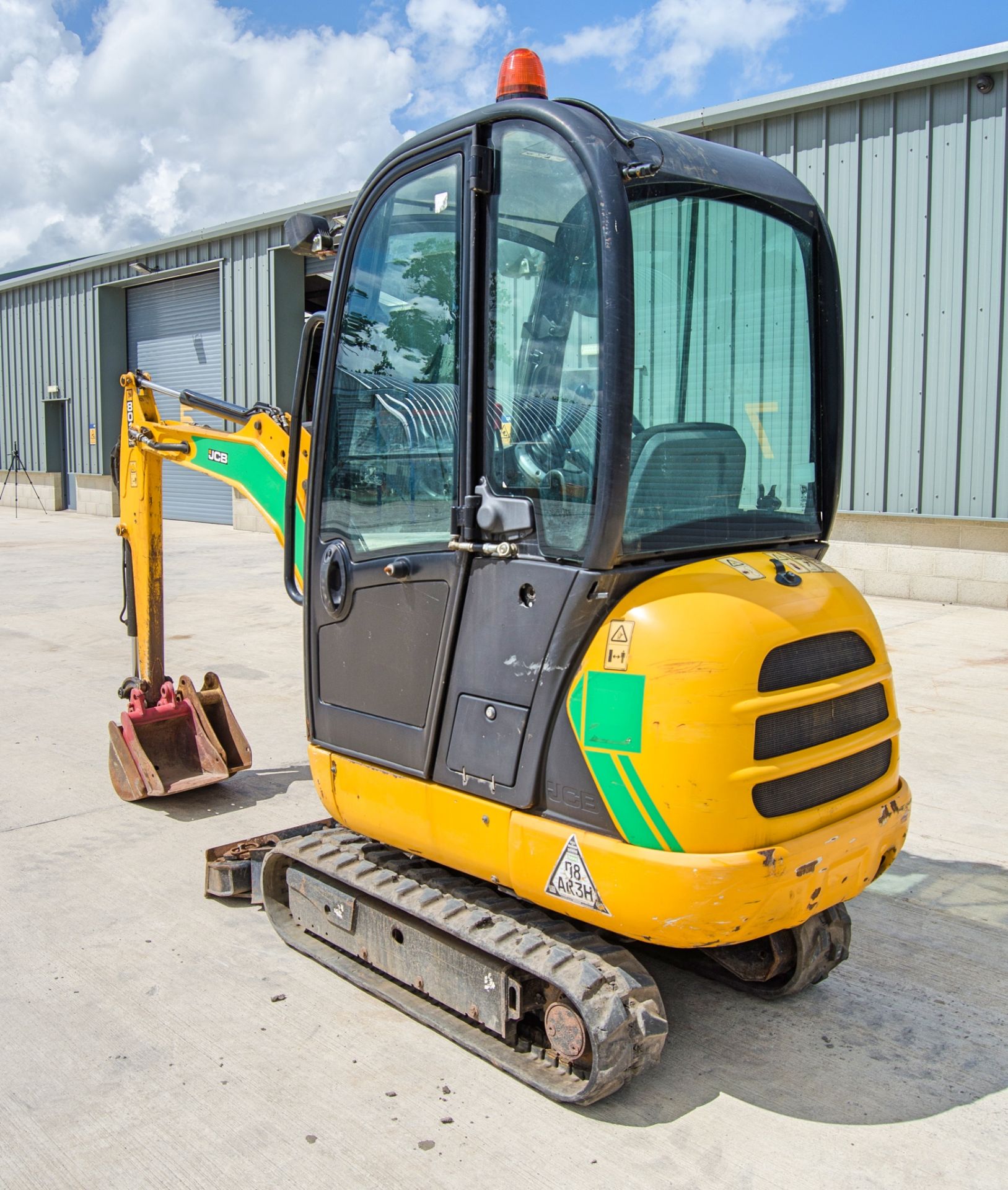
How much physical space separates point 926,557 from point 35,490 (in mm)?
22444

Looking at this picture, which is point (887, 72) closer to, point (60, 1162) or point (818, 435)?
point (818, 435)

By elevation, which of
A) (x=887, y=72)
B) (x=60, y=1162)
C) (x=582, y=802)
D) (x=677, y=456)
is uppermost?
(x=887, y=72)

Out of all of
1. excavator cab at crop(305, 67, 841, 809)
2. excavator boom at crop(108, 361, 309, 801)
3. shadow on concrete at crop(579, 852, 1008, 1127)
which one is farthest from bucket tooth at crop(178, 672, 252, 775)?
shadow on concrete at crop(579, 852, 1008, 1127)

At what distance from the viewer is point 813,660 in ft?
9.45

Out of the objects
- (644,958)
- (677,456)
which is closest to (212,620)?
(644,958)

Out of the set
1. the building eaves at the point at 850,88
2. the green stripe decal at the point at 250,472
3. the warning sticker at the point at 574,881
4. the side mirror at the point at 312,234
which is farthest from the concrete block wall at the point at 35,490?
the warning sticker at the point at 574,881

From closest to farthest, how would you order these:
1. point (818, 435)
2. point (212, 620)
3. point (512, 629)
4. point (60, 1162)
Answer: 1. point (60, 1162)
2. point (512, 629)
3. point (818, 435)
4. point (212, 620)

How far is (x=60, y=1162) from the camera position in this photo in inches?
107

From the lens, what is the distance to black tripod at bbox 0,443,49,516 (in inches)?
1053

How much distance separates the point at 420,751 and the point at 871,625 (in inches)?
54.1

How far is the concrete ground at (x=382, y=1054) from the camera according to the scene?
2707 mm

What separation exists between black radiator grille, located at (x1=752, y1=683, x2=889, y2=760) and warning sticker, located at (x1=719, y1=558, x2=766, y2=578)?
1.19 ft

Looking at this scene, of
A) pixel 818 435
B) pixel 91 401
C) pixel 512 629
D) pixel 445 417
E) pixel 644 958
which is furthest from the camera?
pixel 91 401

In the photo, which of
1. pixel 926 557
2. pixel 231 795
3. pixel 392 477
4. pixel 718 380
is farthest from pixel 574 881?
pixel 926 557
